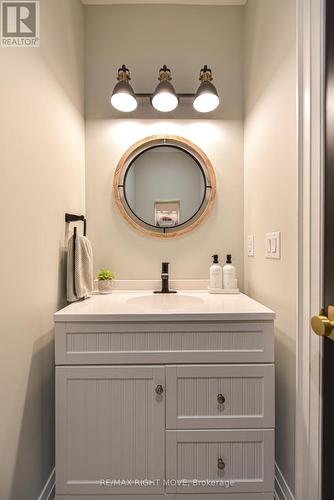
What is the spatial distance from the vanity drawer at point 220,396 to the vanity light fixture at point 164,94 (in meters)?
Answer: 1.35

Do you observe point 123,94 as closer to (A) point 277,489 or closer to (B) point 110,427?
(B) point 110,427

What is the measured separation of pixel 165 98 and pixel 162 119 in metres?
0.14

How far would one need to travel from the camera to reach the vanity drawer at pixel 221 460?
101 centimetres

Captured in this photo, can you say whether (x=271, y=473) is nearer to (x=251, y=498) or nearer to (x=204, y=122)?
(x=251, y=498)

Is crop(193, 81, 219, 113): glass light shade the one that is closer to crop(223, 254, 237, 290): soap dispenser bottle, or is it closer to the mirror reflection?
the mirror reflection

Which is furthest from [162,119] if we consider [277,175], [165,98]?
[277,175]

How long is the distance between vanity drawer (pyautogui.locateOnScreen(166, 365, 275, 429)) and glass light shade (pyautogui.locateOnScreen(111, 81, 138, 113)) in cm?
137

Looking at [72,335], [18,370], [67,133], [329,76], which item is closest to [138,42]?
[67,133]

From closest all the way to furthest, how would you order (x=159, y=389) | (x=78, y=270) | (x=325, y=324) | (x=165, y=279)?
(x=325, y=324)
(x=159, y=389)
(x=78, y=270)
(x=165, y=279)

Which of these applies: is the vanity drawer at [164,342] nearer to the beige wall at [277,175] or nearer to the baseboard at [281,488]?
the beige wall at [277,175]

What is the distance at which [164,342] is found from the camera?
1.01 meters

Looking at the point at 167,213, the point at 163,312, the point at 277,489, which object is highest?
the point at 167,213

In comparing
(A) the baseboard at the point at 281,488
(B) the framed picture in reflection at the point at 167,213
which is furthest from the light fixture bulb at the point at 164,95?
(A) the baseboard at the point at 281,488

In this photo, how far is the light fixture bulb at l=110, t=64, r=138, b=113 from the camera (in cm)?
144
